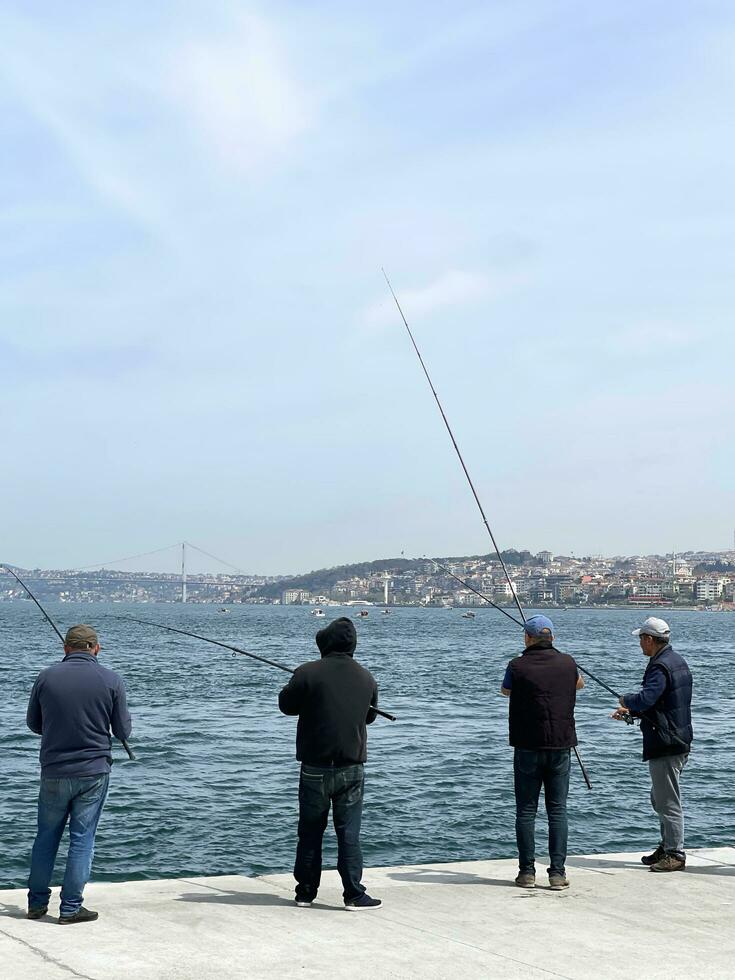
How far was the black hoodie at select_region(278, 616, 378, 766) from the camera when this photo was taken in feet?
20.2

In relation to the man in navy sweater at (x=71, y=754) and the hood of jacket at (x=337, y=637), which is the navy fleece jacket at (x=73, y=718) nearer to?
the man in navy sweater at (x=71, y=754)

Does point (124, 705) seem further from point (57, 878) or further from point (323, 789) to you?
point (57, 878)

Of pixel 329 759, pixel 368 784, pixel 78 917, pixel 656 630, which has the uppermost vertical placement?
pixel 656 630

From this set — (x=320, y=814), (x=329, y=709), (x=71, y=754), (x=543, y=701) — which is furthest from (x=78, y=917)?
(x=543, y=701)

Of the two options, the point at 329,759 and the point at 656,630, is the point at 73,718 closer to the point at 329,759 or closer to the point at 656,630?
the point at 329,759

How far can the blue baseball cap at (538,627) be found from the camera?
22.5 feet

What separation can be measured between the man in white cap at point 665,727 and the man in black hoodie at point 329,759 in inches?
74.3

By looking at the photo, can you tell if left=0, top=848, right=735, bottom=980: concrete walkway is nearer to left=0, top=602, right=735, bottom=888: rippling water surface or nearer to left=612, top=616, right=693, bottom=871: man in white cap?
left=612, top=616, right=693, bottom=871: man in white cap

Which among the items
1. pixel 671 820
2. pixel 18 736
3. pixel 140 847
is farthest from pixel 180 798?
pixel 671 820

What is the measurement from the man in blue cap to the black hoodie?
99 cm

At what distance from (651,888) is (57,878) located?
570 cm

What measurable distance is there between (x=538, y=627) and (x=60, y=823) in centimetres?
283

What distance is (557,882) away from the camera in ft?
21.7

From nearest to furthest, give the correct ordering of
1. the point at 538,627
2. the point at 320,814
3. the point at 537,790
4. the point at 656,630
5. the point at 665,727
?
1. the point at 320,814
2. the point at 537,790
3. the point at 538,627
4. the point at 665,727
5. the point at 656,630
